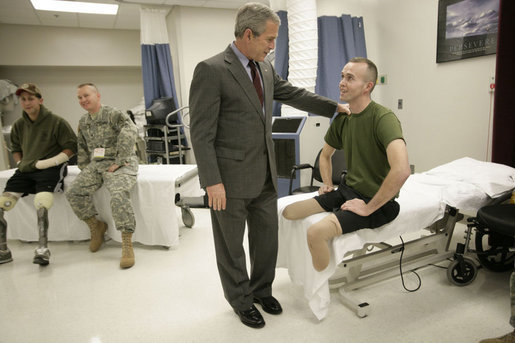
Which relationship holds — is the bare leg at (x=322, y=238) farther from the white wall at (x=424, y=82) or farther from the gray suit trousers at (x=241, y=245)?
the white wall at (x=424, y=82)

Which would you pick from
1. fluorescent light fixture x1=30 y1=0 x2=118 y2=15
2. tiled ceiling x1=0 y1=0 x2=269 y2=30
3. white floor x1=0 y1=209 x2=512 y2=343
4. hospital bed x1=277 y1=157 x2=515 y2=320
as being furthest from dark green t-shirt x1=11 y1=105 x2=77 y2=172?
fluorescent light fixture x1=30 y1=0 x2=118 y2=15

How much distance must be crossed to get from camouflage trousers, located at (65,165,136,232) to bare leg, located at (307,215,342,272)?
1573 millimetres

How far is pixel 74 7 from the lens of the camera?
5.25 meters

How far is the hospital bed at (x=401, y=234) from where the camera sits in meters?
1.78

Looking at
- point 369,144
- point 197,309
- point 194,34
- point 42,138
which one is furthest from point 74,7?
point 369,144

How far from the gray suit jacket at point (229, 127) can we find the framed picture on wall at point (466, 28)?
226cm

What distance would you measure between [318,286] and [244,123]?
2.91ft

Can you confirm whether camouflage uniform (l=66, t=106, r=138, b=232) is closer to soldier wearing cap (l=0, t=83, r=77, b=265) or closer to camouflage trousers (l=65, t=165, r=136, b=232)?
camouflage trousers (l=65, t=165, r=136, b=232)

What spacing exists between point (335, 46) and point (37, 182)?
3290 mm

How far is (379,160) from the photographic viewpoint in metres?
1.76

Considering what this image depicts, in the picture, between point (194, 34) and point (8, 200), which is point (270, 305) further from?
point (194, 34)

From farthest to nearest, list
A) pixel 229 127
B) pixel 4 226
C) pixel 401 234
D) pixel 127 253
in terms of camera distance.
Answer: pixel 4 226 < pixel 127 253 < pixel 401 234 < pixel 229 127

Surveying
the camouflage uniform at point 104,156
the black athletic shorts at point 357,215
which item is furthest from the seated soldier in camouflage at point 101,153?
the black athletic shorts at point 357,215

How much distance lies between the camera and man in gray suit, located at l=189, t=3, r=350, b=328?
5.12 feet
